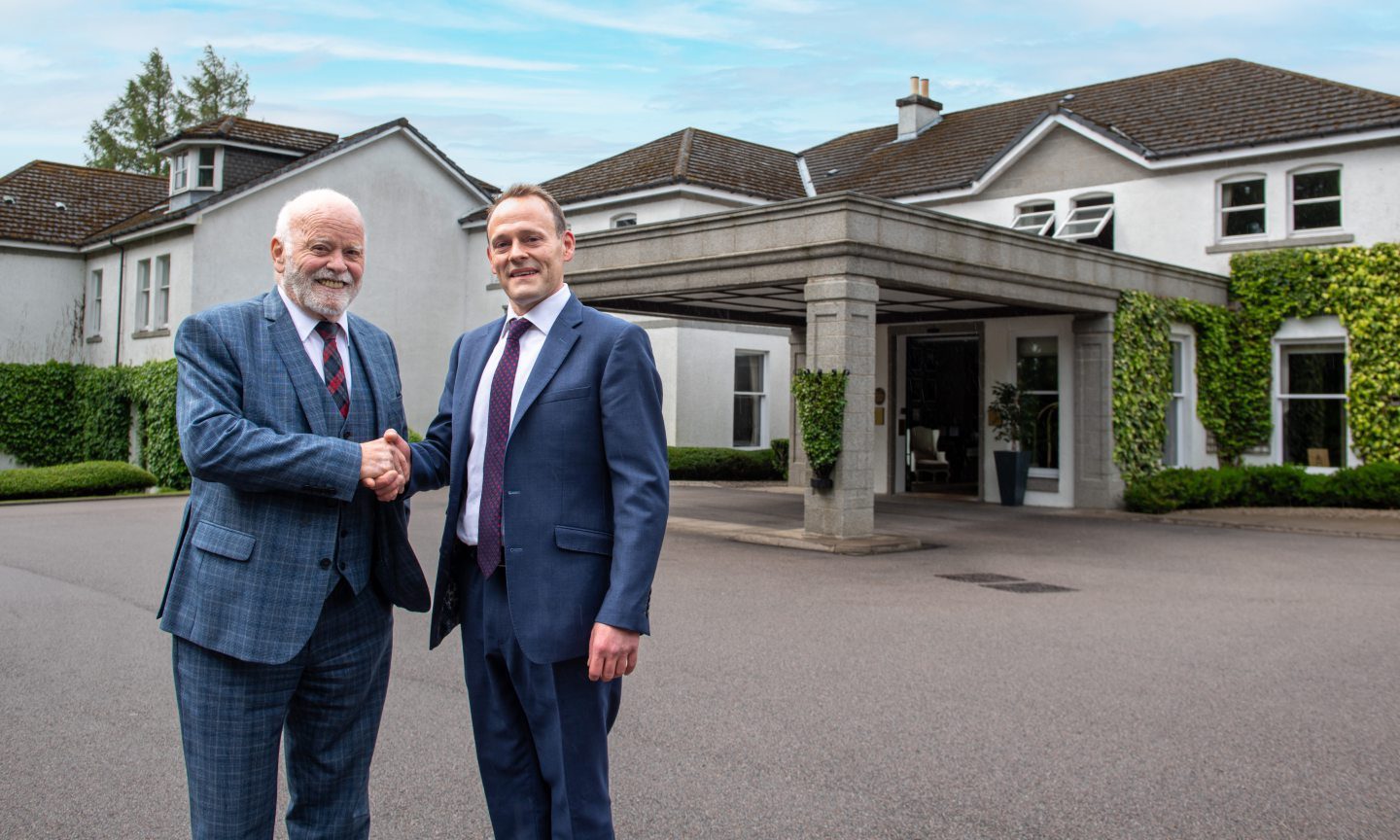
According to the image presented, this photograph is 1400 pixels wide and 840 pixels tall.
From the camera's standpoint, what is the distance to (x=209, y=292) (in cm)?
2678

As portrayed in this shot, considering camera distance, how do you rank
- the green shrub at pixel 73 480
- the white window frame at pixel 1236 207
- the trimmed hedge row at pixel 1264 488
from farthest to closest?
the green shrub at pixel 73 480, the white window frame at pixel 1236 207, the trimmed hedge row at pixel 1264 488

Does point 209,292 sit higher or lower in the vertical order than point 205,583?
higher

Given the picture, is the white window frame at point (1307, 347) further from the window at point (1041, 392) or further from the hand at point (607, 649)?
the hand at point (607, 649)

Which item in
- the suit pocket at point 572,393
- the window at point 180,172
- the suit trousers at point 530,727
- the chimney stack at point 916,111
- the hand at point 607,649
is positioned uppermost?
the chimney stack at point 916,111

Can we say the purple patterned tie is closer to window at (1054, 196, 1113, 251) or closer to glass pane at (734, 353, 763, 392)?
window at (1054, 196, 1113, 251)

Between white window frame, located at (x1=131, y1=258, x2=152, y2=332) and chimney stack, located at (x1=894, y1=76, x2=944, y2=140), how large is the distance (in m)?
19.0

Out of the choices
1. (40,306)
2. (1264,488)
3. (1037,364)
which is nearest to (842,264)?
(1037,364)

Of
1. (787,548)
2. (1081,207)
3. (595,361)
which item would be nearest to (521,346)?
(595,361)

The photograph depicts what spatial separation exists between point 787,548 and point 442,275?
63.4 feet

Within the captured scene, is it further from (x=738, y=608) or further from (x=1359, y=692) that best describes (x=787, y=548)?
(x=1359, y=692)

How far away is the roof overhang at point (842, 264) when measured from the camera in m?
13.7

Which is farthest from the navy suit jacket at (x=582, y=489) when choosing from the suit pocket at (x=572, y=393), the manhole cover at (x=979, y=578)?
the manhole cover at (x=979, y=578)

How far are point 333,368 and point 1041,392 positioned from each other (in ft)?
58.4

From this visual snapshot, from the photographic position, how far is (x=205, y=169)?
95.2 ft
